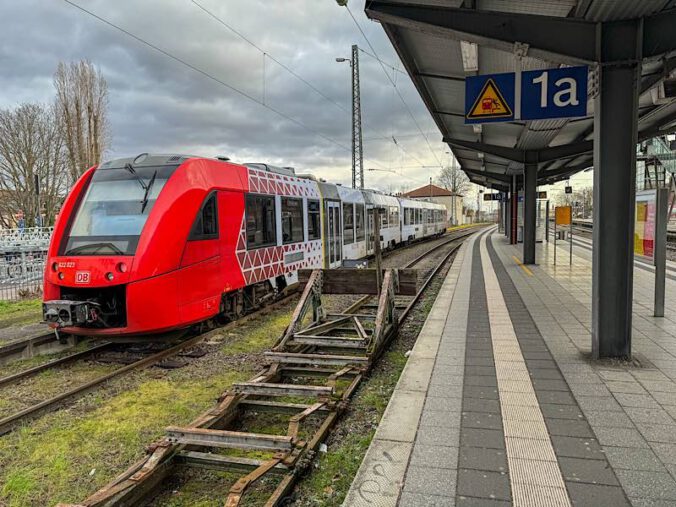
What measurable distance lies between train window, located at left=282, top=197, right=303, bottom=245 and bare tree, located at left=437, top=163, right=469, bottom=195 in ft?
227

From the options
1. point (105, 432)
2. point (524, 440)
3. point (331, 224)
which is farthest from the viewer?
point (331, 224)

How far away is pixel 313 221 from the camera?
38.4 ft

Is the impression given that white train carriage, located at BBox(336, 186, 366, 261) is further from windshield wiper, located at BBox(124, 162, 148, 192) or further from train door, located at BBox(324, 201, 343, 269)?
windshield wiper, located at BBox(124, 162, 148, 192)

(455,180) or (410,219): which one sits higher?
(455,180)

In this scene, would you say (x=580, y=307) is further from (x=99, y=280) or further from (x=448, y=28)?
(x=99, y=280)

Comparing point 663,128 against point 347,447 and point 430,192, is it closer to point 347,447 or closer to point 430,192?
point 347,447

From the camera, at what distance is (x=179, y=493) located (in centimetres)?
332

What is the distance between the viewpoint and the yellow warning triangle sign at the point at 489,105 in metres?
5.70

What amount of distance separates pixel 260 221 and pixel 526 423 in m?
6.23

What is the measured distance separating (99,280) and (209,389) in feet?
6.99

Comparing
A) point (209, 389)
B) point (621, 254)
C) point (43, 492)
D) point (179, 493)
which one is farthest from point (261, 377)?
point (621, 254)

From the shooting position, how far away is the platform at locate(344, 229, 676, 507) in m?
2.85

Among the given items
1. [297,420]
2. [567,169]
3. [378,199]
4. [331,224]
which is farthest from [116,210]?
[567,169]

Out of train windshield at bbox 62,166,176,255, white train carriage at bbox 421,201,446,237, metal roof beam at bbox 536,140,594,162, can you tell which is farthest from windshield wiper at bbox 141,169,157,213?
white train carriage at bbox 421,201,446,237
